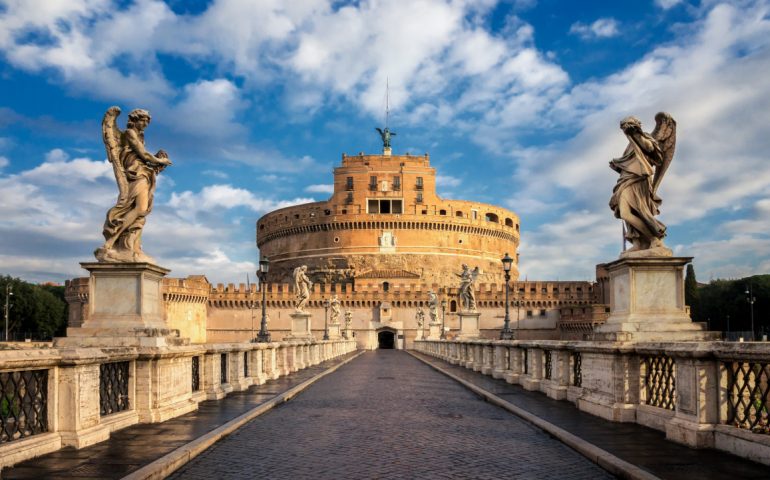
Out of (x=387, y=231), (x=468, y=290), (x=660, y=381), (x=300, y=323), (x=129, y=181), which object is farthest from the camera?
(x=387, y=231)

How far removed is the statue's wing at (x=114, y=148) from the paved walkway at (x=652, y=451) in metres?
6.28

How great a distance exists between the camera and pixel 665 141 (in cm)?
985

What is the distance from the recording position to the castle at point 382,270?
8206 cm

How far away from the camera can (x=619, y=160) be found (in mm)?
10023

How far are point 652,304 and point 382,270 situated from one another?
82693 mm

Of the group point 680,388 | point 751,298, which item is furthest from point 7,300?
point 680,388

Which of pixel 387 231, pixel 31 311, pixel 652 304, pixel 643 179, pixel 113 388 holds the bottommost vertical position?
pixel 31 311

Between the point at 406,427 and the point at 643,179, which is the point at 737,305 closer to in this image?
the point at 643,179

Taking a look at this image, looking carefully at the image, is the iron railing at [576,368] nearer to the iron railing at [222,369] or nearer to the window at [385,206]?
the iron railing at [222,369]

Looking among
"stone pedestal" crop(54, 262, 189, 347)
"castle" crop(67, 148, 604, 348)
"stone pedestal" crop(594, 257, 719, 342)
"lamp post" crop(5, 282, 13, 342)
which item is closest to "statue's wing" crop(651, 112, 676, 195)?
"stone pedestal" crop(594, 257, 719, 342)

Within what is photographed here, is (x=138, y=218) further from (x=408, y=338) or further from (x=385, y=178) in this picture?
(x=385, y=178)

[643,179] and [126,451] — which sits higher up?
[643,179]

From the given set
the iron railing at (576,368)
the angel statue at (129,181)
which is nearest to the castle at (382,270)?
the iron railing at (576,368)

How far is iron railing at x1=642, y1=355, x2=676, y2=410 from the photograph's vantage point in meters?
8.03
